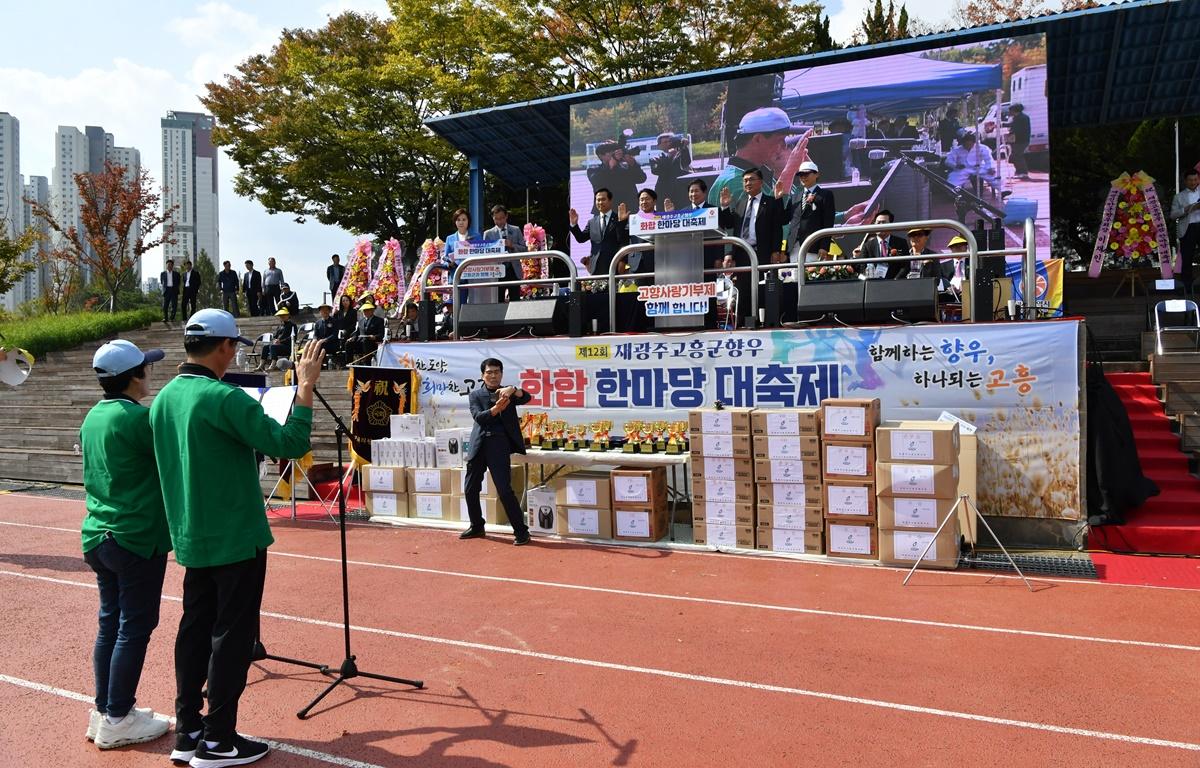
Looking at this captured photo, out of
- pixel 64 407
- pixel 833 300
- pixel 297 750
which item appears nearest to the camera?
pixel 297 750

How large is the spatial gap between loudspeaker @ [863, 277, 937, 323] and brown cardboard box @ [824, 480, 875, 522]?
6.17 feet

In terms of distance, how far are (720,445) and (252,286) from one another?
1978cm

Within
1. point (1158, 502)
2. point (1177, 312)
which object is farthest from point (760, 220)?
point (1158, 502)

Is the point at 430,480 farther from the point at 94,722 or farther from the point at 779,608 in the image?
the point at 94,722

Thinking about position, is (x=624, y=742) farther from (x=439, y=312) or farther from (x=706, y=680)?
(x=439, y=312)

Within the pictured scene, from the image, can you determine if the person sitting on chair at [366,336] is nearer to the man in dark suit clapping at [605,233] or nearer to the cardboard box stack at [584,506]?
the man in dark suit clapping at [605,233]

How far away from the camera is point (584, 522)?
9.33 meters

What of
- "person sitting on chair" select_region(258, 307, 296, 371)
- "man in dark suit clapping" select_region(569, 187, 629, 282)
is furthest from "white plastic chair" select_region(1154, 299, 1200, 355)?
"person sitting on chair" select_region(258, 307, 296, 371)

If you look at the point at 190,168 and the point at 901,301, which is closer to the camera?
the point at 901,301

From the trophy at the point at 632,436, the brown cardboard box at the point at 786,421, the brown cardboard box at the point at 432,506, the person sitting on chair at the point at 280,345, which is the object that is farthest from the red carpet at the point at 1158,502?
the person sitting on chair at the point at 280,345

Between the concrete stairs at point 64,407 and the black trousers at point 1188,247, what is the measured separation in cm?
1334

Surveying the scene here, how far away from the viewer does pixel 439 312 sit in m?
14.9

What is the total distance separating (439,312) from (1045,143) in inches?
410

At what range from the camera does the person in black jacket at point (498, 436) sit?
915 centimetres
